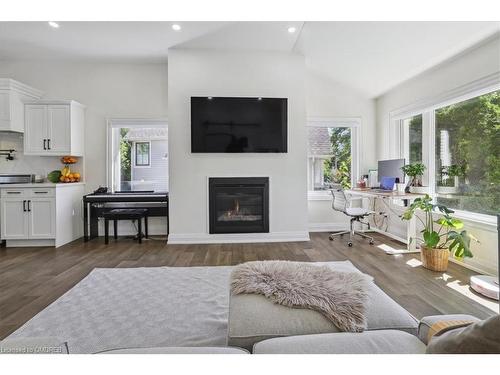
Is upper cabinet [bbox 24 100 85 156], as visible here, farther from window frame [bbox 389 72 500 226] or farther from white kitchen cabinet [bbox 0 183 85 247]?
window frame [bbox 389 72 500 226]

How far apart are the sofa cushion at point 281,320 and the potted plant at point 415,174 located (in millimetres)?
2894

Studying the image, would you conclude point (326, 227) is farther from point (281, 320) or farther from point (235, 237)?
point (281, 320)

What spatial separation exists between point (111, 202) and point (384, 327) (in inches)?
164

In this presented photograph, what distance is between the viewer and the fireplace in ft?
13.3

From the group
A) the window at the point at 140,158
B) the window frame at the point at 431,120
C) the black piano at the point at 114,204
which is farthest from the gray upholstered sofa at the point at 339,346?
the window at the point at 140,158

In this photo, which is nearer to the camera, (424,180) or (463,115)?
(463,115)

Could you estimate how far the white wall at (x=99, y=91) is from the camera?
14.6ft

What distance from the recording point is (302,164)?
162 inches

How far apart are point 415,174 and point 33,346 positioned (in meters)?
4.19

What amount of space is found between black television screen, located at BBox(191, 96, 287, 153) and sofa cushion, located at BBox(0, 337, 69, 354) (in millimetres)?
3384

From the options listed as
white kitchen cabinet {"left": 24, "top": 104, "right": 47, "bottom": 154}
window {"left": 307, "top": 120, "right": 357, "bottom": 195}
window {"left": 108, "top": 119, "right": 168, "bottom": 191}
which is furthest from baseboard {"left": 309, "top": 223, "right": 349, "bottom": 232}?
white kitchen cabinet {"left": 24, "top": 104, "right": 47, "bottom": 154}

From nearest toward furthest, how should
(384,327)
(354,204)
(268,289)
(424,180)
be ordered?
1. (384,327)
2. (268,289)
3. (424,180)
4. (354,204)
